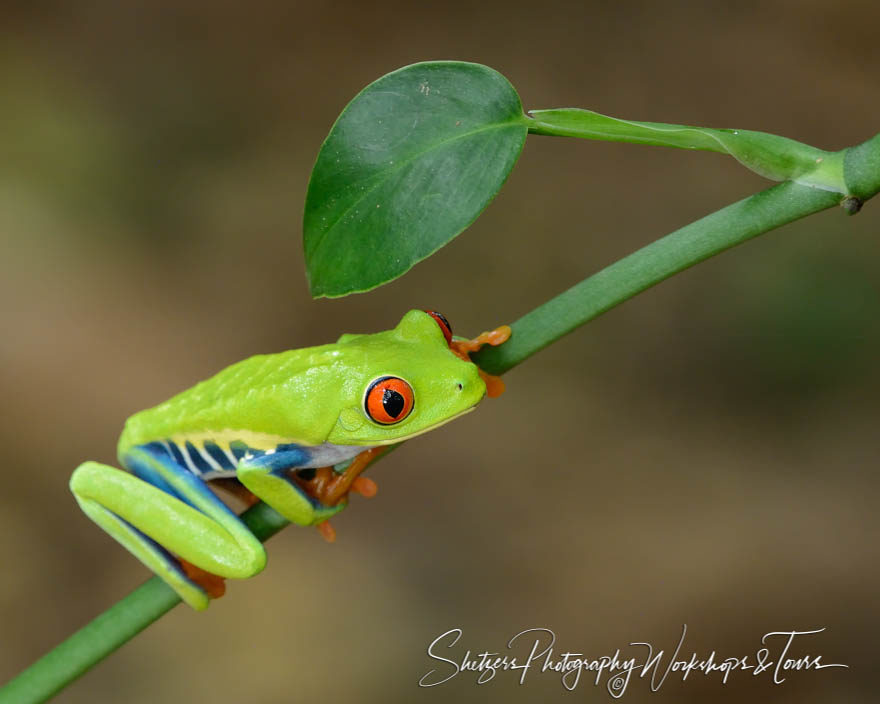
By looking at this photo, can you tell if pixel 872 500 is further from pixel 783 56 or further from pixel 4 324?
pixel 4 324

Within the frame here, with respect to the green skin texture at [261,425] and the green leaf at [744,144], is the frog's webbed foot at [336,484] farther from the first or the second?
the green leaf at [744,144]

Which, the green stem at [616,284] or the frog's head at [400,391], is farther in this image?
the frog's head at [400,391]

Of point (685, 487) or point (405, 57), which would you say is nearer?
point (685, 487)

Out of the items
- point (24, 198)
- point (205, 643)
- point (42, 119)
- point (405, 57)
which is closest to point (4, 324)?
point (24, 198)

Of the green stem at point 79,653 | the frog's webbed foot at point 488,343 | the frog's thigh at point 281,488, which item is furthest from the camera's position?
the frog's thigh at point 281,488

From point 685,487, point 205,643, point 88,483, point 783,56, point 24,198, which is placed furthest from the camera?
point 783,56

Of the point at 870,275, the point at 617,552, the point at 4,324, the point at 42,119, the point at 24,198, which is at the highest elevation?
the point at 42,119

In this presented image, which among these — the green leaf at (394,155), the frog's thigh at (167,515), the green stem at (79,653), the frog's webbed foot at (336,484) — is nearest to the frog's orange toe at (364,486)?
the frog's webbed foot at (336,484)

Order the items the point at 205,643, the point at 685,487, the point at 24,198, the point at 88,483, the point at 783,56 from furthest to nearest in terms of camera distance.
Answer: the point at 783,56
the point at 24,198
the point at 685,487
the point at 205,643
the point at 88,483

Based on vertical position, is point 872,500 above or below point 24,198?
below
